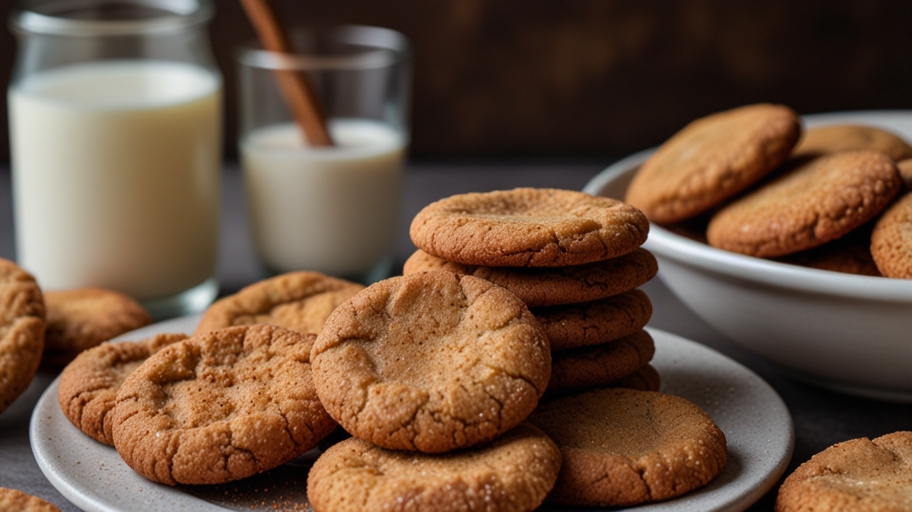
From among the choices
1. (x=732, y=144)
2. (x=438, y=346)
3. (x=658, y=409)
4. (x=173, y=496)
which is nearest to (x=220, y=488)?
(x=173, y=496)

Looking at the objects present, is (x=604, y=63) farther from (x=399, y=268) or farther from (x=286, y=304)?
(x=286, y=304)

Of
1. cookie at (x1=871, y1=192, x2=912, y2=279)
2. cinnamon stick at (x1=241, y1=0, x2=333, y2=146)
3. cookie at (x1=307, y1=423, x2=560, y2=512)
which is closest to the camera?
cookie at (x1=307, y1=423, x2=560, y2=512)

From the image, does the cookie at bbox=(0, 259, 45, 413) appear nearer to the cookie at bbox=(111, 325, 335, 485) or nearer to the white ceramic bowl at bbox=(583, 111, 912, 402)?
the cookie at bbox=(111, 325, 335, 485)

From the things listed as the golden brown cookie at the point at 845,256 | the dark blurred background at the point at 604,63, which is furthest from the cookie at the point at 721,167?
the dark blurred background at the point at 604,63

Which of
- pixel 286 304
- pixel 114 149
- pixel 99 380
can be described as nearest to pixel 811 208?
pixel 286 304

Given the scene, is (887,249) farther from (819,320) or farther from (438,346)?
(438,346)

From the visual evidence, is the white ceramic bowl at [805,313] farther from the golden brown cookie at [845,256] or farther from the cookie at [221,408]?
the cookie at [221,408]

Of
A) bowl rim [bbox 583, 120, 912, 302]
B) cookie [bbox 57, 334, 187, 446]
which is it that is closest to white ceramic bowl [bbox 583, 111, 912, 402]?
bowl rim [bbox 583, 120, 912, 302]
